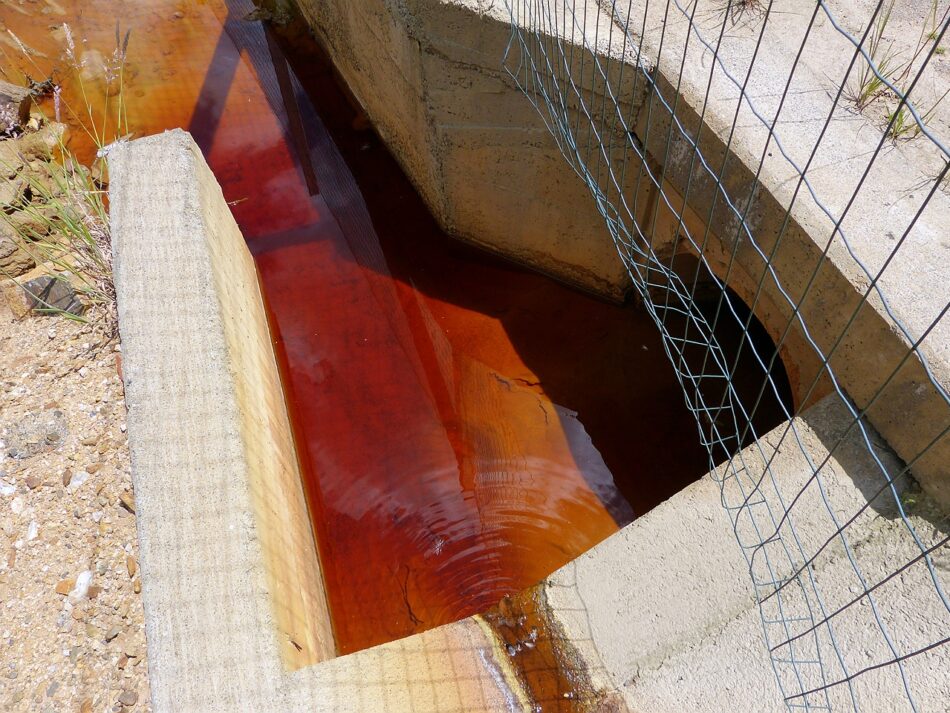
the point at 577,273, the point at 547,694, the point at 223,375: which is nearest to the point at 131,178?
the point at 223,375

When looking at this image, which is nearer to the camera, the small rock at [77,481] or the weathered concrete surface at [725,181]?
the weathered concrete surface at [725,181]

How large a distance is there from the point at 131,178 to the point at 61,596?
5.72 ft

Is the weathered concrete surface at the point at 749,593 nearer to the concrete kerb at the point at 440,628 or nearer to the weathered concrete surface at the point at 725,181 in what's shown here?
the concrete kerb at the point at 440,628

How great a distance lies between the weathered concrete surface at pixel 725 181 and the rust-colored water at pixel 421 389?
372 millimetres

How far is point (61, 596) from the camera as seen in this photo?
2.69m

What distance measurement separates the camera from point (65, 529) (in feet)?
9.35

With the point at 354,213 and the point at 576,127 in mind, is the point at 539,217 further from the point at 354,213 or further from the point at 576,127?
the point at 354,213

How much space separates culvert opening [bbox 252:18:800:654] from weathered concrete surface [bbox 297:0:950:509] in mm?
382

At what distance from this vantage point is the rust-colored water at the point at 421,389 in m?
3.09

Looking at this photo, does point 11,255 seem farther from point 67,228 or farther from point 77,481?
point 77,481

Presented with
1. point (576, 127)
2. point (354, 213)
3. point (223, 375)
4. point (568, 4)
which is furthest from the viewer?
point (354, 213)

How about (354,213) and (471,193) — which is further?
(354,213)

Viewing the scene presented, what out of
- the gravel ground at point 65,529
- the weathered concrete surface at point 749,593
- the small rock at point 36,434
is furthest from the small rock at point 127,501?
the weathered concrete surface at point 749,593

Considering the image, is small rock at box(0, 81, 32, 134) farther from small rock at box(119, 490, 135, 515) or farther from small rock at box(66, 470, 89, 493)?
small rock at box(119, 490, 135, 515)
